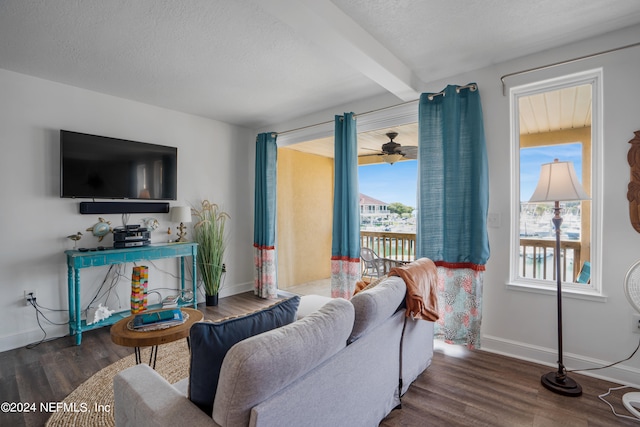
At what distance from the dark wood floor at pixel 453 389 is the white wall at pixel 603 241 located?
0.63 ft

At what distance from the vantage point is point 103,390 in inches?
83.5

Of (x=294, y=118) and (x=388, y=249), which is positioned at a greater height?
(x=294, y=118)

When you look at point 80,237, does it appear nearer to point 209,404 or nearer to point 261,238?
point 261,238

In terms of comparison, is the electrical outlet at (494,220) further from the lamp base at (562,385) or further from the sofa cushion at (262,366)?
the sofa cushion at (262,366)

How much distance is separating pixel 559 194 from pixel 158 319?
285 cm

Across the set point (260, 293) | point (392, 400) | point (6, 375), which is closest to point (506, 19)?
point (392, 400)

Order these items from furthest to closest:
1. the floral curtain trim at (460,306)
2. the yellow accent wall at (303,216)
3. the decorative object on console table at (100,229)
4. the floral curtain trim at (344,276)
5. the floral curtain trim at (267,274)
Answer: the yellow accent wall at (303,216) → the floral curtain trim at (267,274) → the floral curtain trim at (344,276) → the decorative object on console table at (100,229) → the floral curtain trim at (460,306)

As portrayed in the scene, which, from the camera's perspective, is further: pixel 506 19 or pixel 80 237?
pixel 80 237

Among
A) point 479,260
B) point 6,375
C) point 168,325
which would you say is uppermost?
point 479,260

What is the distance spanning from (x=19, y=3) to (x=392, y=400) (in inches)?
134

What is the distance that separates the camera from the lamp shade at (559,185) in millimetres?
2086

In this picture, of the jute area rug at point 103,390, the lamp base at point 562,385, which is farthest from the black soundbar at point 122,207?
the lamp base at point 562,385

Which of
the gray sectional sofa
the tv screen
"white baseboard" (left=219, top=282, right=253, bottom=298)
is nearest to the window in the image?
the gray sectional sofa

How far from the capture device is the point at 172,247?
352 centimetres
